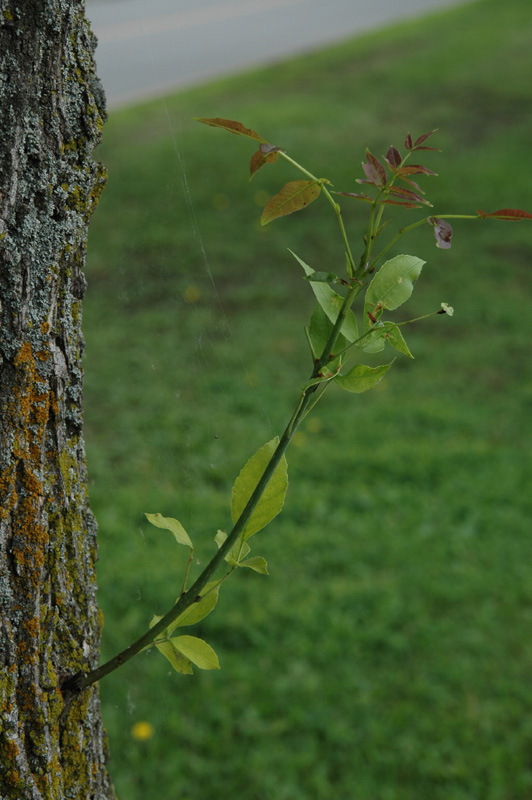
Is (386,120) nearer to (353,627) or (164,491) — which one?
(164,491)

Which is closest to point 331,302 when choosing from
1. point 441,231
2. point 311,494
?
point 441,231

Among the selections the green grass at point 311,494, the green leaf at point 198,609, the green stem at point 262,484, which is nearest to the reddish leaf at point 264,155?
the green stem at point 262,484

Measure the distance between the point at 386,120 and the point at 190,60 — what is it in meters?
3.95

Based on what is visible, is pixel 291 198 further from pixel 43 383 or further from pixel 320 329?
pixel 43 383

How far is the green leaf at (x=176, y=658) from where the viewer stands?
89 centimetres

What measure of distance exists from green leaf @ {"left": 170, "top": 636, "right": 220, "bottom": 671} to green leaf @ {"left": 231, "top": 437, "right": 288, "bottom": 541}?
13 cm

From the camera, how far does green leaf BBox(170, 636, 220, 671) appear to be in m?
0.88

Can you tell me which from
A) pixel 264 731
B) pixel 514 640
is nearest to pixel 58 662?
pixel 264 731

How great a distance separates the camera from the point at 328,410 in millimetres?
4906

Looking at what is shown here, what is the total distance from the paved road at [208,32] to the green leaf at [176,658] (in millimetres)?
9062

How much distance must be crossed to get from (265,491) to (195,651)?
199 mm

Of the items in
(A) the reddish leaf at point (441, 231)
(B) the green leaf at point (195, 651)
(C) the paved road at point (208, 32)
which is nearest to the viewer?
(A) the reddish leaf at point (441, 231)

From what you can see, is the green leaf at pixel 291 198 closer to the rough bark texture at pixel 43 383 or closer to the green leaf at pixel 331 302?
the green leaf at pixel 331 302

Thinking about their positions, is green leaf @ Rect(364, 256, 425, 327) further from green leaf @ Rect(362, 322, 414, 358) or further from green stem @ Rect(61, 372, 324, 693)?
green stem @ Rect(61, 372, 324, 693)
